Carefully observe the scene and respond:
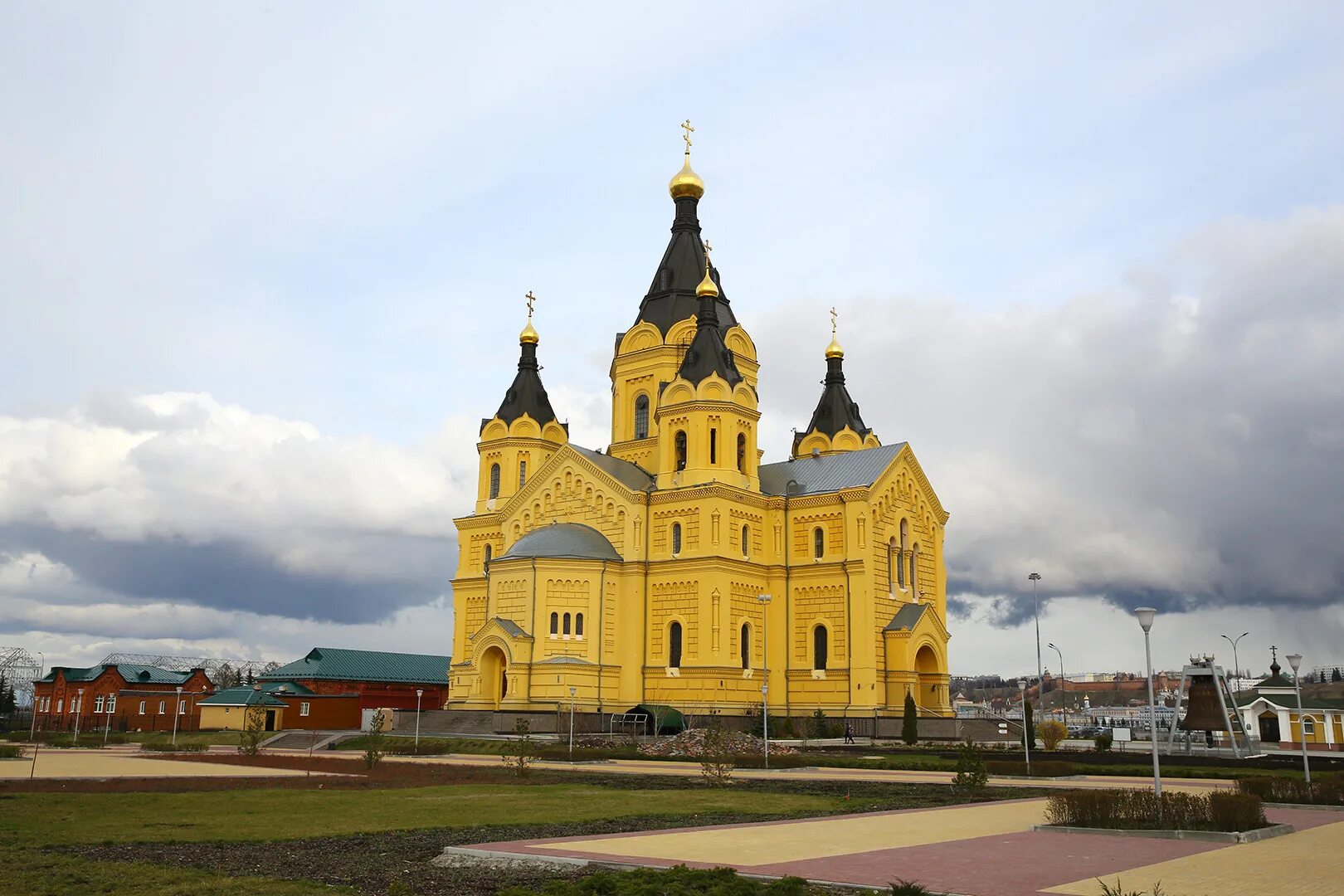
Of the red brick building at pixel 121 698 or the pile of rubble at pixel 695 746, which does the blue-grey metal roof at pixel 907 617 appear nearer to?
the pile of rubble at pixel 695 746

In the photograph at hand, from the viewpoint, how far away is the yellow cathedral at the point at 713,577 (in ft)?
177

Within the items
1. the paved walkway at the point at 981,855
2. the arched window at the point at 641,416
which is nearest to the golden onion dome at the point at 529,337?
the arched window at the point at 641,416

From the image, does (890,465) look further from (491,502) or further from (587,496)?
(491,502)

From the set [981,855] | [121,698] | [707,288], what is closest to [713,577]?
[707,288]

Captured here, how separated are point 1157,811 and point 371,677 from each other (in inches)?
2587

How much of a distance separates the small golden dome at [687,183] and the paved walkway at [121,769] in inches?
1594

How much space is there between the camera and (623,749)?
43.6 meters

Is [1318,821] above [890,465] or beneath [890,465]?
beneath

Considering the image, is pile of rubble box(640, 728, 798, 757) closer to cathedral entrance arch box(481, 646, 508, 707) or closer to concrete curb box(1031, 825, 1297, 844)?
cathedral entrance arch box(481, 646, 508, 707)

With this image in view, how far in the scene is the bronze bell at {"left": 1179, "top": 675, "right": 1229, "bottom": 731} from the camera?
45.1 meters

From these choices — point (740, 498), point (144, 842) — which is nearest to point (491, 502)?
point (740, 498)

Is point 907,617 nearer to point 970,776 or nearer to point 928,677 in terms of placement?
point 928,677

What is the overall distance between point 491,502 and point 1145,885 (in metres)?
55.7

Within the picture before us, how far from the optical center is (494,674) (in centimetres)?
5575
